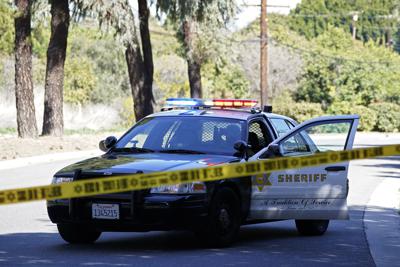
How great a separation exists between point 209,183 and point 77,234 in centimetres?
167

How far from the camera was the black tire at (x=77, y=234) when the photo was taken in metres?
10.8

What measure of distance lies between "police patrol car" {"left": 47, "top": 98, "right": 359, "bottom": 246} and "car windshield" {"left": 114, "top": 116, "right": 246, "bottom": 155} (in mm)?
11

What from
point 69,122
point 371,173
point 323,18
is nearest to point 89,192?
point 371,173

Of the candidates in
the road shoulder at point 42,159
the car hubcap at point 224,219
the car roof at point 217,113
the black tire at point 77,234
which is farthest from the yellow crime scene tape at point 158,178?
the road shoulder at point 42,159

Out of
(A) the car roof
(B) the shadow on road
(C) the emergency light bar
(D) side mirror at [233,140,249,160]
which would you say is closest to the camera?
(B) the shadow on road

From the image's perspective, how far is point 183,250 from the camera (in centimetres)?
1055

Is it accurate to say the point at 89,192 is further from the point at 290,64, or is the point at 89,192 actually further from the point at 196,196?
the point at 290,64

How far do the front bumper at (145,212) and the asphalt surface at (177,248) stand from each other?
0.31 metres

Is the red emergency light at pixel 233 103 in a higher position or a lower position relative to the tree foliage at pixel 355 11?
lower

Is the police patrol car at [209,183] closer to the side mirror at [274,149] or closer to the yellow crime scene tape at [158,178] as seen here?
the side mirror at [274,149]

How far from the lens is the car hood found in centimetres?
1012

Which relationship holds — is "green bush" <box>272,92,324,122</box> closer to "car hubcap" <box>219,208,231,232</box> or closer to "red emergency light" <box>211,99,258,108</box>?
"red emergency light" <box>211,99,258,108</box>

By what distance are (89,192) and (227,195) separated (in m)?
3.05

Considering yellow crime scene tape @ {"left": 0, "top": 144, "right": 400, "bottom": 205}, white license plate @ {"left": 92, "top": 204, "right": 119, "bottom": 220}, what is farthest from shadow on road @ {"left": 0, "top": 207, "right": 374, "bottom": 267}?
yellow crime scene tape @ {"left": 0, "top": 144, "right": 400, "bottom": 205}
